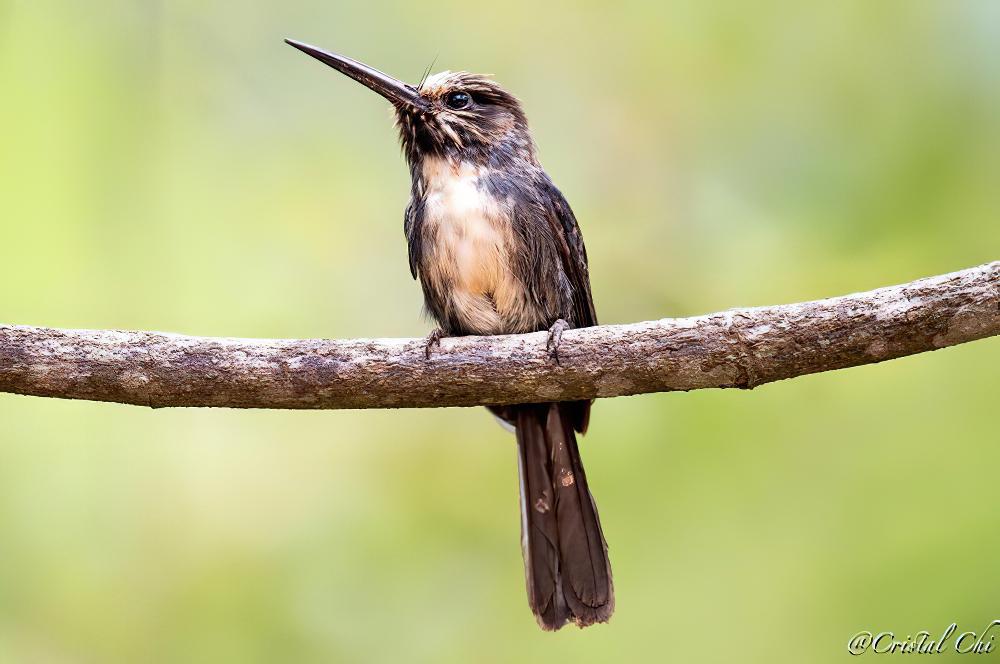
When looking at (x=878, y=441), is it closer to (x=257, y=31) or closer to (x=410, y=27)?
(x=410, y=27)

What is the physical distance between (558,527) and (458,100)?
1530 millimetres

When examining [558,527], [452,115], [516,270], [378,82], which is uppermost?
[378,82]

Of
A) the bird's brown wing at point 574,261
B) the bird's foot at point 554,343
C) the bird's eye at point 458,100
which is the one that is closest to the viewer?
the bird's foot at point 554,343

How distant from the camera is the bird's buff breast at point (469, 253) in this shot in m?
3.26

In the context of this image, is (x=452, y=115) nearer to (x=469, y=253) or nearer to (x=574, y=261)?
(x=469, y=253)

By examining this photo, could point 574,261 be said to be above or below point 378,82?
below

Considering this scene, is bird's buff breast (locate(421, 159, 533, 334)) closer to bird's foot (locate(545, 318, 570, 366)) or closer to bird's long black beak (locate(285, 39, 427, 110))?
bird's long black beak (locate(285, 39, 427, 110))

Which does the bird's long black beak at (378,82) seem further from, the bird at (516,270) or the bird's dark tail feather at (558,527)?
the bird's dark tail feather at (558,527)

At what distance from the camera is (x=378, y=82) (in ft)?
11.5

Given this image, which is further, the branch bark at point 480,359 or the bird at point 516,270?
the bird at point 516,270
